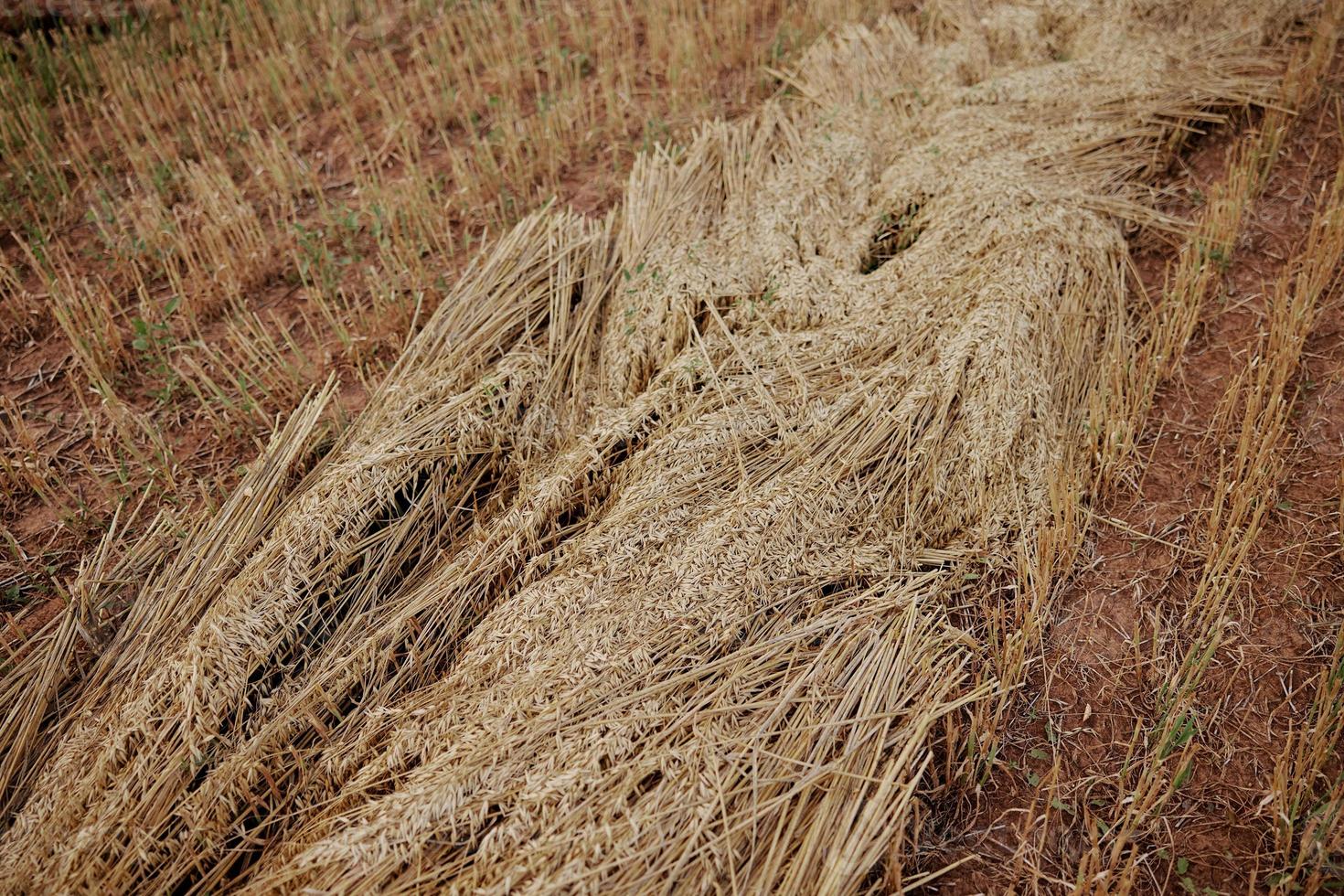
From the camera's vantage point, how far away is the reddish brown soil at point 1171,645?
67.8 inches

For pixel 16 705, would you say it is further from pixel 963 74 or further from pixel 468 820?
pixel 963 74

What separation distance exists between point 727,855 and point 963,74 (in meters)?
3.64

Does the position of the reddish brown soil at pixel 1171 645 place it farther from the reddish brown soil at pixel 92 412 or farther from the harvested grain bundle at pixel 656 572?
the reddish brown soil at pixel 92 412

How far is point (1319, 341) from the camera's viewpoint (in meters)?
2.62

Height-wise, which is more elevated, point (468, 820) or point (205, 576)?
point (205, 576)

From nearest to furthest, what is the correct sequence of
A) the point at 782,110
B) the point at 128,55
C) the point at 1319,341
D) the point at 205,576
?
1. the point at 205,576
2. the point at 1319,341
3. the point at 782,110
4. the point at 128,55

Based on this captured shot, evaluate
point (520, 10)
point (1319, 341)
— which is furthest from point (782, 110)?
point (520, 10)

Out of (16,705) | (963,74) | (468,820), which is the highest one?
(963,74)

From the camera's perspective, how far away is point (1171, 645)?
2.01 m

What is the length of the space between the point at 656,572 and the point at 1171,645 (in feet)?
4.37

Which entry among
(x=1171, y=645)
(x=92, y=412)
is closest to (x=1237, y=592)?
(x=1171, y=645)

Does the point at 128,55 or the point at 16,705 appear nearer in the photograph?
the point at 16,705

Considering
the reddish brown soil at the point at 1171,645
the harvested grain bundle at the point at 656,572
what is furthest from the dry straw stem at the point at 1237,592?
the harvested grain bundle at the point at 656,572

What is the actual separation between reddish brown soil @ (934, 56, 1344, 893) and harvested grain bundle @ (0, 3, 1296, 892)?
0.16 meters
